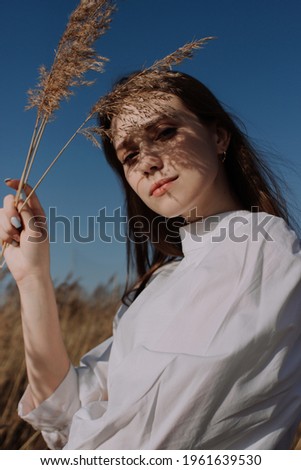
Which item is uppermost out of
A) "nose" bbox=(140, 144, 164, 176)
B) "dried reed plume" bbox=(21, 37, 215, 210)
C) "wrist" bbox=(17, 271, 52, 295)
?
"dried reed plume" bbox=(21, 37, 215, 210)

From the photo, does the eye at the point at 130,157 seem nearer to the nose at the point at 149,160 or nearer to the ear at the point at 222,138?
the nose at the point at 149,160

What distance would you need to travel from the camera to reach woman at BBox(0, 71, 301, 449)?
1.34 meters

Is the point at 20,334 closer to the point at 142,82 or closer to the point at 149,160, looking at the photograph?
the point at 149,160

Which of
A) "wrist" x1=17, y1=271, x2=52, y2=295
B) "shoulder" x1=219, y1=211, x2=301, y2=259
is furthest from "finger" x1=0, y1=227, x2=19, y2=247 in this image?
"shoulder" x1=219, y1=211, x2=301, y2=259

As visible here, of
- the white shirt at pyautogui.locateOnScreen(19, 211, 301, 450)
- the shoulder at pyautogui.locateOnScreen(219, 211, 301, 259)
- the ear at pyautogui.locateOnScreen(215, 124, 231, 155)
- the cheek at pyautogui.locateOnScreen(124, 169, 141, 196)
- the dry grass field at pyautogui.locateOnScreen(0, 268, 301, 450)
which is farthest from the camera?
the dry grass field at pyautogui.locateOnScreen(0, 268, 301, 450)

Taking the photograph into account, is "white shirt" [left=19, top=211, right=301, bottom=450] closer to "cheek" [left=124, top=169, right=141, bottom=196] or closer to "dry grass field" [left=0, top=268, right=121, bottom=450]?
"cheek" [left=124, top=169, right=141, bottom=196]

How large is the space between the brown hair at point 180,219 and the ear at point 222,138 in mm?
18

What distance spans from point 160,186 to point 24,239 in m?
0.52

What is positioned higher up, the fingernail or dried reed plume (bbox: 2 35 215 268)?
dried reed plume (bbox: 2 35 215 268)

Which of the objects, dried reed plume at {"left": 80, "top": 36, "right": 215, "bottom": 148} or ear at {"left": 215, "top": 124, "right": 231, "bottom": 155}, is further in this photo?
ear at {"left": 215, "top": 124, "right": 231, "bottom": 155}

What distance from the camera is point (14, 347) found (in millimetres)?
2629

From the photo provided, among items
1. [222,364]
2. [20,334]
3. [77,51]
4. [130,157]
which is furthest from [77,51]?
[20,334]

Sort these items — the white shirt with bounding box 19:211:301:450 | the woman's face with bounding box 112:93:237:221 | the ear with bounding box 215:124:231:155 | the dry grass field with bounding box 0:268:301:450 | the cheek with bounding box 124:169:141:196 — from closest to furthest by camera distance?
the white shirt with bounding box 19:211:301:450
the woman's face with bounding box 112:93:237:221
the cheek with bounding box 124:169:141:196
the ear with bounding box 215:124:231:155
the dry grass field with bounding box 0:268:301:450

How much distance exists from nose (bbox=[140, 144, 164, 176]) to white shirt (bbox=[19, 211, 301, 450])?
1.18 feet
